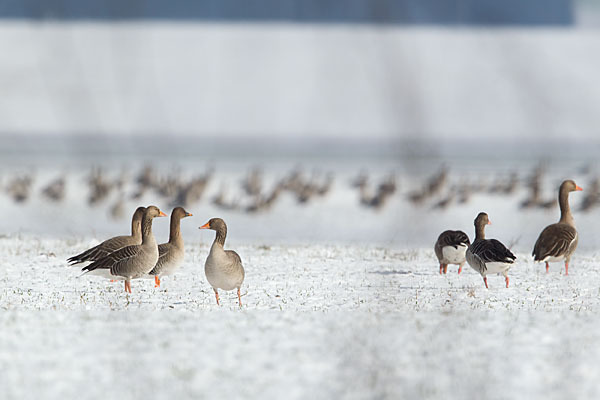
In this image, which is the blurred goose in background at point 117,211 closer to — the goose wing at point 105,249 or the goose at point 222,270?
the goose wing at point 105,249

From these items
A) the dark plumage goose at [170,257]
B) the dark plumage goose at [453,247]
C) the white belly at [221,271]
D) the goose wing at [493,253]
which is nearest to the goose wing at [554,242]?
the dark plumage goose at [453,247]

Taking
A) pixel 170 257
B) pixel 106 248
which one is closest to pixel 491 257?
pixel 170 257

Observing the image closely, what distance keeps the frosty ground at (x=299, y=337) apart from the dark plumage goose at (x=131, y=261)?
7.6 inches

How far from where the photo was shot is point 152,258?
5.53m

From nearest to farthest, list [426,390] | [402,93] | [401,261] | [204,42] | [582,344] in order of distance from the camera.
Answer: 1. [402,93]
2. [204,42]
3. [426,390]
4. [582,344]
5. [401,261]

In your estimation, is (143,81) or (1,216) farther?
(1,216)

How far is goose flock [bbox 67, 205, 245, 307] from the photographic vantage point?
4.99 metres

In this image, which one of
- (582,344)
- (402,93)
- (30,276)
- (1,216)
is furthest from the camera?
(1,216)

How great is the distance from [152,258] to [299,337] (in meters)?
2.01

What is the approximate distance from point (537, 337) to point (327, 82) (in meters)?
3.55

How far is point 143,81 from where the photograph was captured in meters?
0.83

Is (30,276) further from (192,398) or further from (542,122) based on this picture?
(542,122)

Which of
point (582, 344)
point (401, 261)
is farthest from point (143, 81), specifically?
point (401, 261)

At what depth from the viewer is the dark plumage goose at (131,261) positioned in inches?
213
